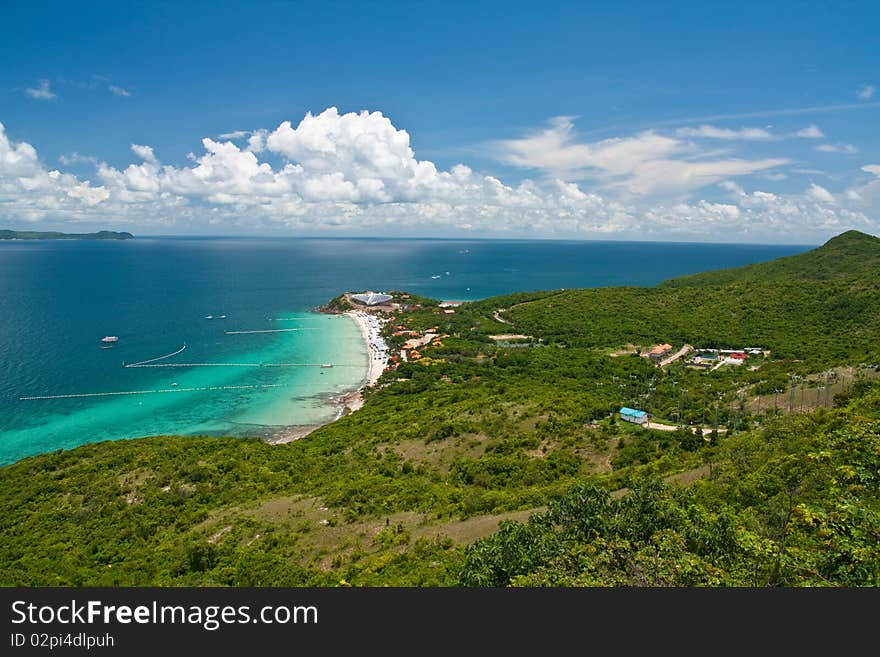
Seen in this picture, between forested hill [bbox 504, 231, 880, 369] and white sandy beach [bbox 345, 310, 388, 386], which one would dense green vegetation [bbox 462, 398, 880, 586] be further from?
white sandy beach [bbox 345, 310, 388, 386]

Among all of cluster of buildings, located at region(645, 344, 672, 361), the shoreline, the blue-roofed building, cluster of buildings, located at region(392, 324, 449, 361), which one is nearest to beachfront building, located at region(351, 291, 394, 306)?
the shoreline

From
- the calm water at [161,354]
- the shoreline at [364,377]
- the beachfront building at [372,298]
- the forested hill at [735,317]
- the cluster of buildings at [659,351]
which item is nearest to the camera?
the shoreline at [364,377]

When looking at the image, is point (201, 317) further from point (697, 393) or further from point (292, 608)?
point (292, 608)

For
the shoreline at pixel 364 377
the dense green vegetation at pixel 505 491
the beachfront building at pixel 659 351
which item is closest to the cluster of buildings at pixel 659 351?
the beachfront building at pixel 659 351

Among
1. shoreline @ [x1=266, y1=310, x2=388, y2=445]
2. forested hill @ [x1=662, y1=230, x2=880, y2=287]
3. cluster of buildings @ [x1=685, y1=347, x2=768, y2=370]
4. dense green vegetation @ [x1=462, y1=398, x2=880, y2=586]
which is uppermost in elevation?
forested hill @ [x1=662, y1=230, x2=880, y2=287]

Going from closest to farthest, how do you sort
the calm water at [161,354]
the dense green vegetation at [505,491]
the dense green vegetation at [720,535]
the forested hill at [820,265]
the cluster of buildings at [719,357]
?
the dense green vegetation at [720,535] → the dense green vegetation at [505,491] → the calm water at [161,354] → the cluster of buildings at [719,357] → the forested hill at [820,265]

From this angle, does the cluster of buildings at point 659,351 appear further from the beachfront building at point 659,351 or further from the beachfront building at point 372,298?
the beachfront building at point 372,298
